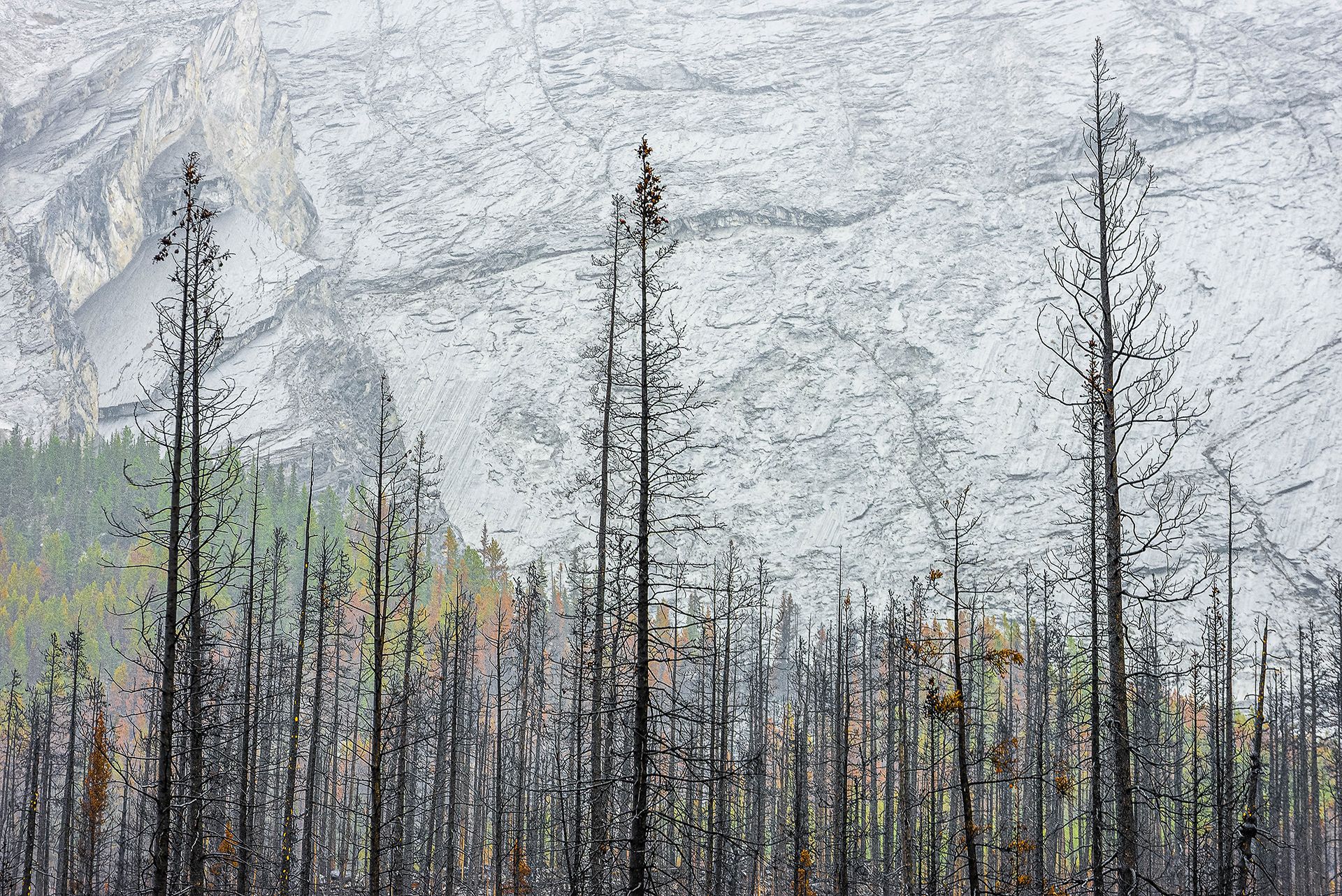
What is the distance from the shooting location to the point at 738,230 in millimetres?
167750

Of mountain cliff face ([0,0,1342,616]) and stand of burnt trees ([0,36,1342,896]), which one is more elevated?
mountain cliff face ([0,0,1342,616])

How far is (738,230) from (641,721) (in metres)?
159

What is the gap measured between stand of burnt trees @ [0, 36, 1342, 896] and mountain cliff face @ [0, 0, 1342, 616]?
41.5 metres

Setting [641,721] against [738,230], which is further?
[738,230]

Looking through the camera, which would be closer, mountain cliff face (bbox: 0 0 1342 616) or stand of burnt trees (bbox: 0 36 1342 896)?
stand of burnt trees (bbox: 0 36 1342 896)

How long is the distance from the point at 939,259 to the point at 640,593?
502ft

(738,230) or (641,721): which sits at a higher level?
(738,230)

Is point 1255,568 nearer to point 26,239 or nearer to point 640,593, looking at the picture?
point 640,593

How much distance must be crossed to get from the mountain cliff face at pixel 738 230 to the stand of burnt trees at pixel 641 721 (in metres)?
41.5

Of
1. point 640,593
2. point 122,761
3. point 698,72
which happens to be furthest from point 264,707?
point 698,72

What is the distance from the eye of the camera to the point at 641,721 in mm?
14586

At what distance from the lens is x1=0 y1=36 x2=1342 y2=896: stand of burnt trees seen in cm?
1567

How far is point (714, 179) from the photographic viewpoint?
17175cm

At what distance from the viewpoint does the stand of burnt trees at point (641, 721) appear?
617 inches
